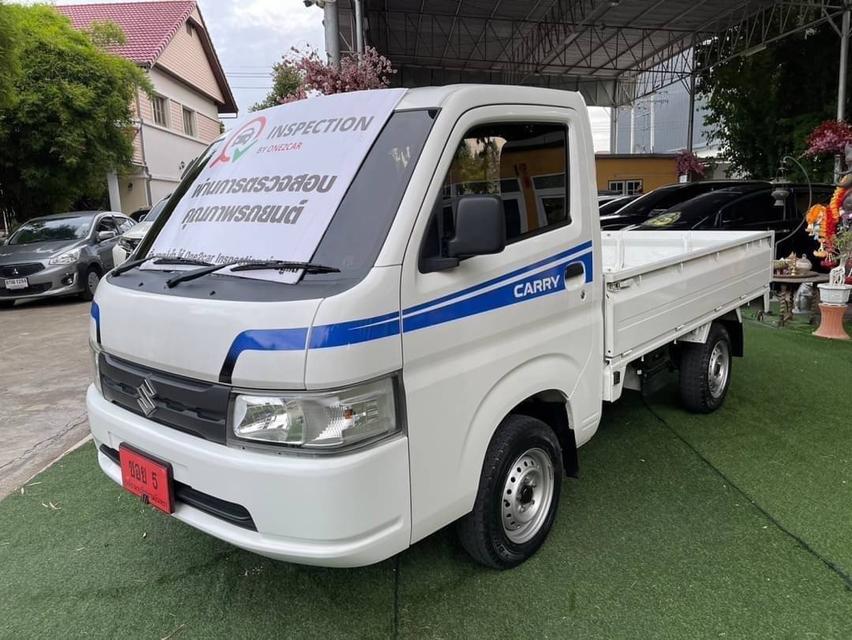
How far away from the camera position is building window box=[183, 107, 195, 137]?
84.5ft

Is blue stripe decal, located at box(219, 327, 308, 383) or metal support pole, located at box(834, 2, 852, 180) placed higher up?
metal support pole, located at box(834, 2, 852, 180)

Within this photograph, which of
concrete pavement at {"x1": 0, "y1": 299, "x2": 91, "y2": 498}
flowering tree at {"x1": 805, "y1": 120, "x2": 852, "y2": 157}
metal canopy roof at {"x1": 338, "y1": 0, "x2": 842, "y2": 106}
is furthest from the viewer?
metal canopy roof at {"x1": 338, "y1": 0, "x2": 842, "y2": 106}

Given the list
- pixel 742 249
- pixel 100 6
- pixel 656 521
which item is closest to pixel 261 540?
pixel 656 521

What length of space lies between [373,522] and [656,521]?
1813 millimetres

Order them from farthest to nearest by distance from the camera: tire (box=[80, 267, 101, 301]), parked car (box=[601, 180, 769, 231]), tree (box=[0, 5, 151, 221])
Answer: tree (box=[0, 5, 151, 221]) < parked car (box=[601, 180, 769, 231]) < tire (box=[80, 267, 101, 301])

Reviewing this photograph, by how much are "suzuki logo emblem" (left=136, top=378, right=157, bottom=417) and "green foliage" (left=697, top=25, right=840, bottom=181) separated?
16.5 metres

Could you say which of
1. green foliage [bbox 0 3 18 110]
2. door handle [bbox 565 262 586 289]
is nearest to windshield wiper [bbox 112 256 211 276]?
door handle [bbox 565 262 586 289]

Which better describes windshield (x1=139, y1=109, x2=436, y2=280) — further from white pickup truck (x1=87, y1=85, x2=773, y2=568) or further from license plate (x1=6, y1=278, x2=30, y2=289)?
license plate (x1=6, y1=278, x2=30, y2=289)

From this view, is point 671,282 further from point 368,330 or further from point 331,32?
point 331,32

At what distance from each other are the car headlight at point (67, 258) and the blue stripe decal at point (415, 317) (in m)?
9.01

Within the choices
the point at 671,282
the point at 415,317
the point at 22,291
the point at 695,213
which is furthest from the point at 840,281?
the point at 22,291

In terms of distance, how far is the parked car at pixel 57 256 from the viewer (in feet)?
33.7

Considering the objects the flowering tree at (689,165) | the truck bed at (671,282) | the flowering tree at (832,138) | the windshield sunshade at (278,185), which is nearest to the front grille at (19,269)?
the windshield sunshade at (278,185)

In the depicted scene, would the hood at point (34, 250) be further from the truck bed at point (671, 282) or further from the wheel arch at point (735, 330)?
the wheel arch at point (735, 330)
